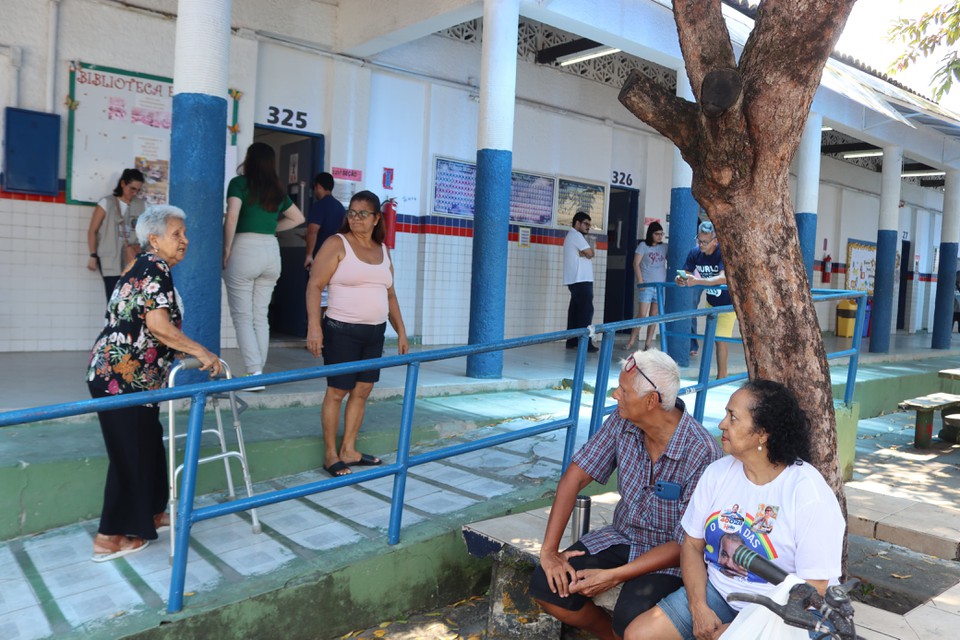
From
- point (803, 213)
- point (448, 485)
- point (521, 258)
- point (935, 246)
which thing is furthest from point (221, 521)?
point (935, 246)

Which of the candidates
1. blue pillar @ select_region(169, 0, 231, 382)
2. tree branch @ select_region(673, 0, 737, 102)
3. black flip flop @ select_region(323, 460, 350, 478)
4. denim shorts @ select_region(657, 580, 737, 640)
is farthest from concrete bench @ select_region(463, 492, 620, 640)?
blue pillar @ select_region(169, 0, 231, 382)

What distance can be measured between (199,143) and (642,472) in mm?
3486

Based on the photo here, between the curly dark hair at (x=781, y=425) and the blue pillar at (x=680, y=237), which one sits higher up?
the blue pillar at (x=680, y=237)

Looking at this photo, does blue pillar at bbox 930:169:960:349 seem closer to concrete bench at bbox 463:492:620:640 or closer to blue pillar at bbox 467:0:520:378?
blue pillar at bbox 467:0:520:378

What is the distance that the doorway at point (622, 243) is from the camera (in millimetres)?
11383

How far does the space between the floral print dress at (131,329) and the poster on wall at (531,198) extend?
662 cm

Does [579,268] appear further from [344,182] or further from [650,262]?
[344,182]

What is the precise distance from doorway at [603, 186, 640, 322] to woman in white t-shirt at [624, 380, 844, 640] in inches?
350

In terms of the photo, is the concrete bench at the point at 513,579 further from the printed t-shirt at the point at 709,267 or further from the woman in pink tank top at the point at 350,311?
the printed t-shirt at the point at 709,267

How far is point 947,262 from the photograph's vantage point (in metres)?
13.7

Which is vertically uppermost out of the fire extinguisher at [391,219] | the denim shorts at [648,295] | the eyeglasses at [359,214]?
the fire extinguisher at [391,219]

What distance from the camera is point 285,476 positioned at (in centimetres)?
Answer: 448

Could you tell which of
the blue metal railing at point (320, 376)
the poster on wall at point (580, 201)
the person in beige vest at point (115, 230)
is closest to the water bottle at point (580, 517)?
the blue metal railing at point (320, 376)

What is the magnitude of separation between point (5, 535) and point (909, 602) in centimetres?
424
